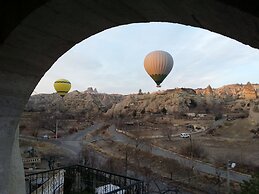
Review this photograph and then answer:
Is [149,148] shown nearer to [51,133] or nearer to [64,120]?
[51,133]

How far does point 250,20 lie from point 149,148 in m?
26.6

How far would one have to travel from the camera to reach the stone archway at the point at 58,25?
3.96 ft

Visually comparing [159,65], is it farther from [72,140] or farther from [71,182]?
[72,140]

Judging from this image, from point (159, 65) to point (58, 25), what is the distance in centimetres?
1302

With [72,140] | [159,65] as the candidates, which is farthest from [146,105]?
[159,65]

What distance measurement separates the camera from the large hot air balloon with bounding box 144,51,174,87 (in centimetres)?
1453

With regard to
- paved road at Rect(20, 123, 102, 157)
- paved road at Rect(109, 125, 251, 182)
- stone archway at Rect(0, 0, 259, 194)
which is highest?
stone archway at Rect(0, 0, 259, 194)

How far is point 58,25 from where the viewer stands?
1.76 metres

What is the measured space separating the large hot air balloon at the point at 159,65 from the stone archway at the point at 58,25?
12571 mm

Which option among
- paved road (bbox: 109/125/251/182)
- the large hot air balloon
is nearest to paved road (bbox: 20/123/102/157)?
paved road (bbox: 109/125/251/182)

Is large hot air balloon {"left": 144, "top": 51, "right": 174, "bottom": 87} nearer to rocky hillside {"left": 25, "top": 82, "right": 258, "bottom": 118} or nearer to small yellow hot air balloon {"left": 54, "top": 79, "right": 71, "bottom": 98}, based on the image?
small yellow hot air balloon {"left": 54, "top": 79, "right": 71, "bottom": 98}

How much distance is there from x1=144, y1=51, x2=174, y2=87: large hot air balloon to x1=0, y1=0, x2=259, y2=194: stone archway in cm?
1257

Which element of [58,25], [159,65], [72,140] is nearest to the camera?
[58,25]

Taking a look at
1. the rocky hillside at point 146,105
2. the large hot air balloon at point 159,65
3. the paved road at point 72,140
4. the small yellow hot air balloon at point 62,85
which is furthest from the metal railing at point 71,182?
the rocky hillside at point 146,105
